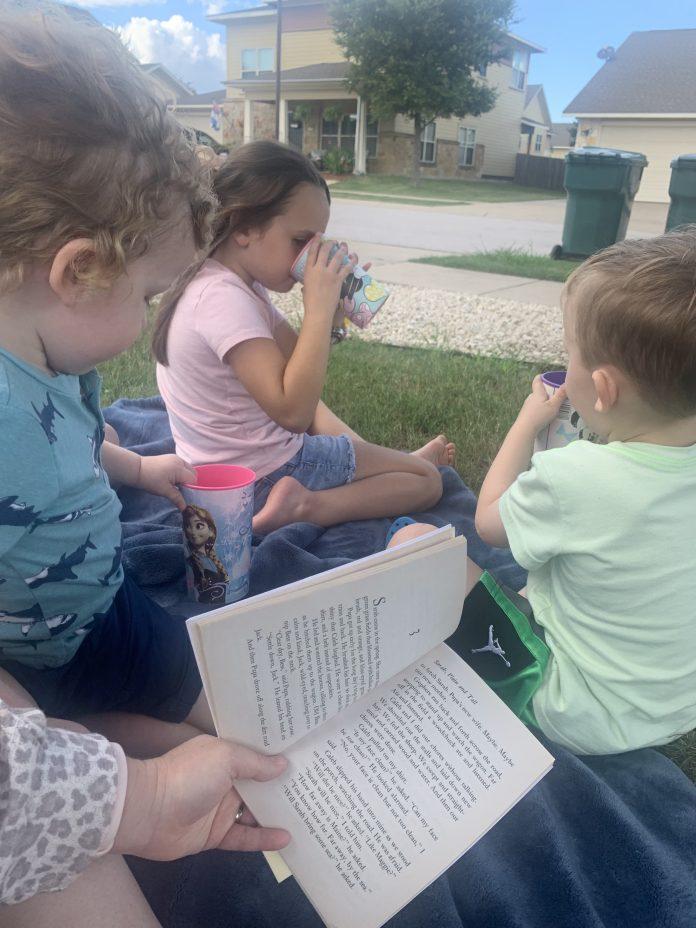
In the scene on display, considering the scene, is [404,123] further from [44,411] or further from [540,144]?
[44,411]

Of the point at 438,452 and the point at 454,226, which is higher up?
the point at 454,226

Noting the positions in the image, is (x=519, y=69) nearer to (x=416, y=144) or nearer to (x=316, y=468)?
(x=416, y=144)

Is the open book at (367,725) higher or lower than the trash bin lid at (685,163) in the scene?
lower

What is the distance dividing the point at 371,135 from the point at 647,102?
896 cm

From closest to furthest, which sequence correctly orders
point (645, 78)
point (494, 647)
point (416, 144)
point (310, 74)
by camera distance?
point (494, 647)
point (645, 78)
point (416, 144)
point (310, 74)

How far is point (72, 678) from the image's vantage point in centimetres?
112

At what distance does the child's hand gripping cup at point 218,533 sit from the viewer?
4.63 ft

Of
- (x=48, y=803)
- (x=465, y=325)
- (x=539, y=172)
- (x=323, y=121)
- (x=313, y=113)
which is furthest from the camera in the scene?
(x=539, y=172)

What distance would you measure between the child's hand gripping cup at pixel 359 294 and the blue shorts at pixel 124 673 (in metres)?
0.90

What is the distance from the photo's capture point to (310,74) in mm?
24031

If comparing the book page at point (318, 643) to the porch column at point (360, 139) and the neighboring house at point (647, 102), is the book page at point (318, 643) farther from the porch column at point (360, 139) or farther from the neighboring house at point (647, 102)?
the porch column at point (360, 139)

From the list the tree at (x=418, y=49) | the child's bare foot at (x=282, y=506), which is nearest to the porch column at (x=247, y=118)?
the tree at (x=418, y=49)

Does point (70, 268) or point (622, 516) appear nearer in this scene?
point (70, 268)

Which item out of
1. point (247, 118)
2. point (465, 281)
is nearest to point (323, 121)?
point (247, 118)
